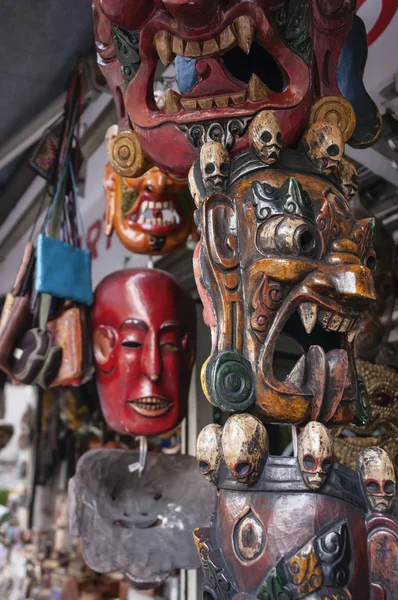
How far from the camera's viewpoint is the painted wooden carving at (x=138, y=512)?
4.00 feet

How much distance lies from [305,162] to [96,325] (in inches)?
27.7

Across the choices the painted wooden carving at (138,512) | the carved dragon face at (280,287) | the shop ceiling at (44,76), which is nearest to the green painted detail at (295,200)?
the carved dragon face at (280,287)

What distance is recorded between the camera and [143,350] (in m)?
1.30

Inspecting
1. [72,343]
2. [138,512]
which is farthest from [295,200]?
[138,512]

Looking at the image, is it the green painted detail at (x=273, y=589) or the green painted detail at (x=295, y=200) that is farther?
the green painted detail at (x=295, y=200)

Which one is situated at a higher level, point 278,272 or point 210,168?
point 210,168

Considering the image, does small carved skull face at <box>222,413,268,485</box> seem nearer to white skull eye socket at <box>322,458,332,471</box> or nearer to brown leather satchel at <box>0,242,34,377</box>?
white skull eye socket at <box>322,458,332,471</box>

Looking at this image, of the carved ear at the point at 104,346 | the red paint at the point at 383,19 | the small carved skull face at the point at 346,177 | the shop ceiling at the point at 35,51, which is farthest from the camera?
the shop ceiling at the point at 35,51

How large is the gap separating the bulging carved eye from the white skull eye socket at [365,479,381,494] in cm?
12

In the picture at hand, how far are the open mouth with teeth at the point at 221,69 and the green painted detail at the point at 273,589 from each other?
0.52 m

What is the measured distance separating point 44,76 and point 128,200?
21.5 inches

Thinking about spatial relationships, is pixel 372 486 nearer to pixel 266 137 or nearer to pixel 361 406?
pixel 361 406

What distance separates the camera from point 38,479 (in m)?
2.51

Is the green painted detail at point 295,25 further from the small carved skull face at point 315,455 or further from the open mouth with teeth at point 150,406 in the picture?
the open mouth with teeth at point 150,406
